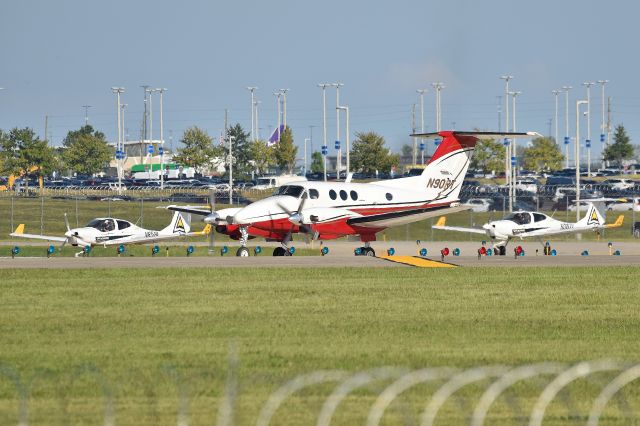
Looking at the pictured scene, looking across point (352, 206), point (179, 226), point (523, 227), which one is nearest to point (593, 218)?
point (523, 227)

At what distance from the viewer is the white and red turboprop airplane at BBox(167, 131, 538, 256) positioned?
44.8m

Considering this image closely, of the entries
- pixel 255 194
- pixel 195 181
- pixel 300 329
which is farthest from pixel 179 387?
pixel 195 181

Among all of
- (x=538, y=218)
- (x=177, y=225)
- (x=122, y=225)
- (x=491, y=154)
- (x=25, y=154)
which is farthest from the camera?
(x=491, y=154)

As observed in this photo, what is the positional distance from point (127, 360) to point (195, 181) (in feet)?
374

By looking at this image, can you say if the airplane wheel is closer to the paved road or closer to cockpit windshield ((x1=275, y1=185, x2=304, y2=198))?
cockpit windshield ((x1=275, y1=185, x2=304, y2=198))

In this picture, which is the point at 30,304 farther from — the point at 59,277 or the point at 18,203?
the point at 18,203

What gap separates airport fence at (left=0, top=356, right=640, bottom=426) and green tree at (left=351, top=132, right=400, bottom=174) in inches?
4510

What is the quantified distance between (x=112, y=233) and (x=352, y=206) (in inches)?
430

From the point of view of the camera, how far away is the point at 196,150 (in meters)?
133

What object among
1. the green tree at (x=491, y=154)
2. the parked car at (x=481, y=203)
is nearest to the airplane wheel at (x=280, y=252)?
the parked car at (x=481, y=203)

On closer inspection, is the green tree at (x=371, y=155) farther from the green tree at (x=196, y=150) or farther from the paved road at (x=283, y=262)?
the paved road at (x=283, y=262)

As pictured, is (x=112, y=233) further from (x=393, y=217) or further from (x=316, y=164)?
(x=316, y=164)

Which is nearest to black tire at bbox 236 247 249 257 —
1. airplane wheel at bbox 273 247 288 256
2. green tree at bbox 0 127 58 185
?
airplane wheel at bbox 273 247 288 256

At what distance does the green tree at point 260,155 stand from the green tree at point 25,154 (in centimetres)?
2250
